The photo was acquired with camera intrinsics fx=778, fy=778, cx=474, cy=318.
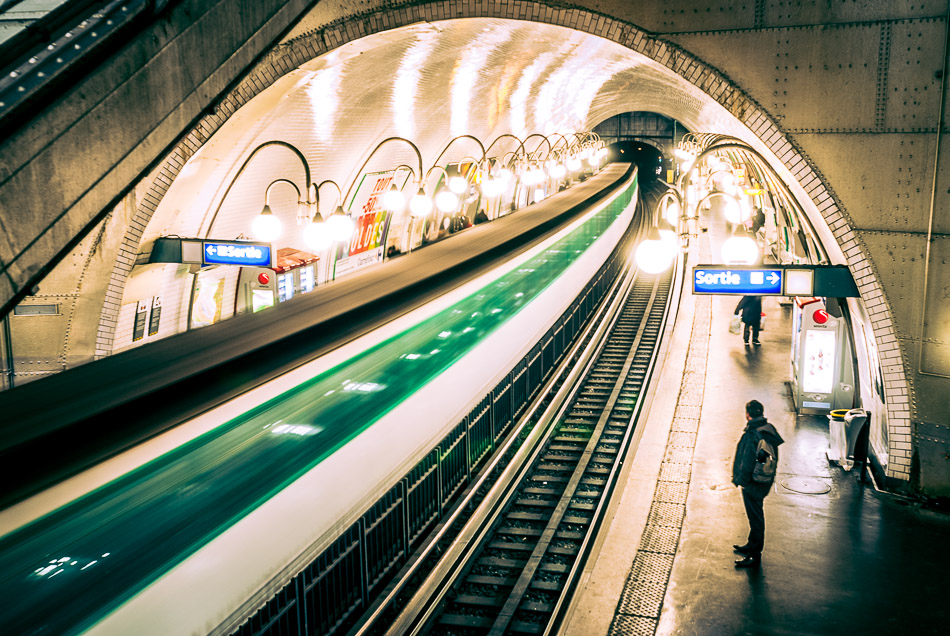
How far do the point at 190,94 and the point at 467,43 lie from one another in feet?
24.0

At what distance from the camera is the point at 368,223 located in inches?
697

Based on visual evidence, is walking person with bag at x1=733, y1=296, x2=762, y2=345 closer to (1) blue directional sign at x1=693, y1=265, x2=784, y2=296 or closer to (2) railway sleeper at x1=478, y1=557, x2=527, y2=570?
(1) blue directional sign at x1=693, y1=265, x2=784, y2=296

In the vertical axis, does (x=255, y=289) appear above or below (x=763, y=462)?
above

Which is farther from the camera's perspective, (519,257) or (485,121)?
(485,121)

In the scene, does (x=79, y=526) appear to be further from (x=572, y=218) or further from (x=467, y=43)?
(x=467, y=43)

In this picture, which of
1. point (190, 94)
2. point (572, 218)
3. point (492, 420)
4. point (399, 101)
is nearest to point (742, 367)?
point (572, 218)

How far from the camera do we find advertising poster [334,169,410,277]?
1662 cm

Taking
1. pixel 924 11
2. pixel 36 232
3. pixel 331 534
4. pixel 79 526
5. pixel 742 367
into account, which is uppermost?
pixel 924 11

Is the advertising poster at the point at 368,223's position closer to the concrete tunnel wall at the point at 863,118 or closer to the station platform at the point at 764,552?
the station platform at the point at 764,552

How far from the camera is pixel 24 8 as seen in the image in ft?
32.9

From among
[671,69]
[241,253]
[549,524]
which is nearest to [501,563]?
[549,524]

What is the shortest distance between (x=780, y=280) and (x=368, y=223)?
11219 millimetres

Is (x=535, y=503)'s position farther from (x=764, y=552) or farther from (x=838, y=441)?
(x=838, y=441)

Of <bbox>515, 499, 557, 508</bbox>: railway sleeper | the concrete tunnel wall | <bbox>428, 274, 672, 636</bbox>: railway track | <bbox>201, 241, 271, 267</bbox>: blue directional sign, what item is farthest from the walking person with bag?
<bbox>201, 241, 271, 267</bbox>: blue directional sign
